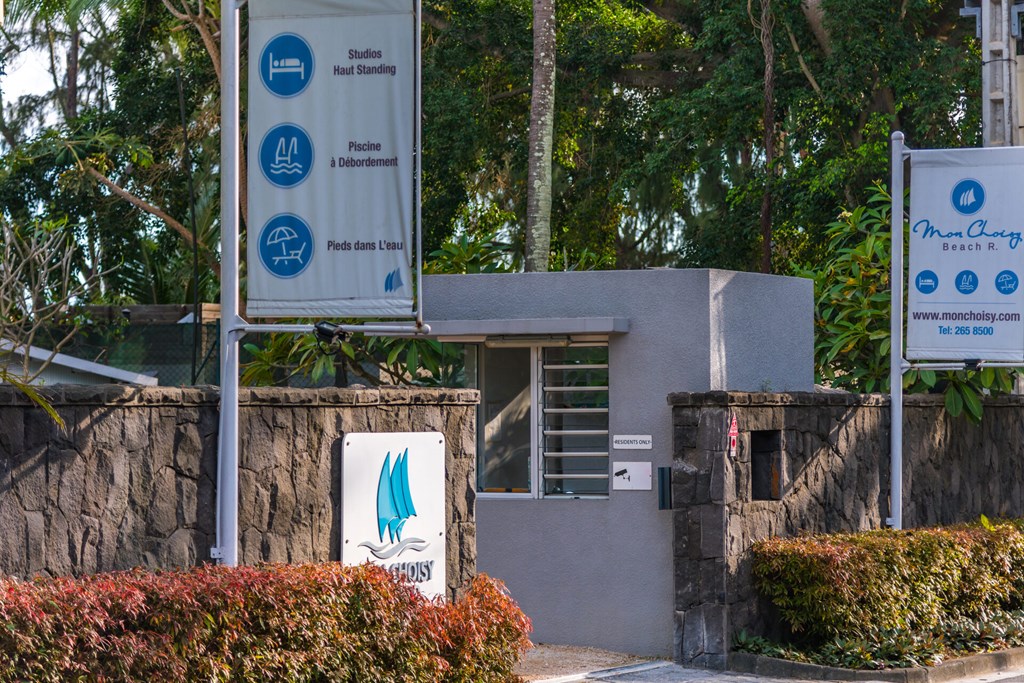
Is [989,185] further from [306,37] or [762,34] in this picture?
[762,34]

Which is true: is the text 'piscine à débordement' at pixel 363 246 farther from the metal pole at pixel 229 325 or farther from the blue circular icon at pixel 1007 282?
the blue circular icon at pixel 1007 282

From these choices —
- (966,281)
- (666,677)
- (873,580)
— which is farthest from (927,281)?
(666,677)

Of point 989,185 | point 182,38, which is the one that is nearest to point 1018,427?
point 989,185

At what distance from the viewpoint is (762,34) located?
68.5ft

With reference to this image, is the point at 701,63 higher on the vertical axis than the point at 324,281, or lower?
higher

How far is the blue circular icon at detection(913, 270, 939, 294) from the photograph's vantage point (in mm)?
12930

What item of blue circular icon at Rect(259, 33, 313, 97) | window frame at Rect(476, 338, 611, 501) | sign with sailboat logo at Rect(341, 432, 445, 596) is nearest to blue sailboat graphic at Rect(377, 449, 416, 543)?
sign with sailboat logo at Rect(341, 432, 445, 596)

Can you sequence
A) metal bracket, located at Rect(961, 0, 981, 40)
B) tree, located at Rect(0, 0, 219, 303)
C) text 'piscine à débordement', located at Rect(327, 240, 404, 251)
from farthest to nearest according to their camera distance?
tree, located at Rect(0, 0, 219, 303) → metal bracket, located at Rect(961, 0, 981, 40) → text 'piscine à débordement', located at Rect(327, 240, 404, 251)

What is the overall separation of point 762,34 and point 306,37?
1376 cm

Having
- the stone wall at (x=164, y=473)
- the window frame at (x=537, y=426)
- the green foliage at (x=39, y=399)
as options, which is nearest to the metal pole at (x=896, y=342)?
the window frame at (x=537, y=426)

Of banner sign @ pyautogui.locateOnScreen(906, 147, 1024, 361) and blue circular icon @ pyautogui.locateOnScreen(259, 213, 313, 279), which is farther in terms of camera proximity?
banner sign @ pyautogui.locateOnScreen(906, 147, 1024, 361)

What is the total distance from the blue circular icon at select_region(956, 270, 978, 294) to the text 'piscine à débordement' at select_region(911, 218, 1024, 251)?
218 mm

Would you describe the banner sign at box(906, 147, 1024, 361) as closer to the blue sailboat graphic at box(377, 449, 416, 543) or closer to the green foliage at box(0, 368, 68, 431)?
the blue sailboat graphic at box(377, 449, 416, 543)

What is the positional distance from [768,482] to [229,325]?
539 cm
